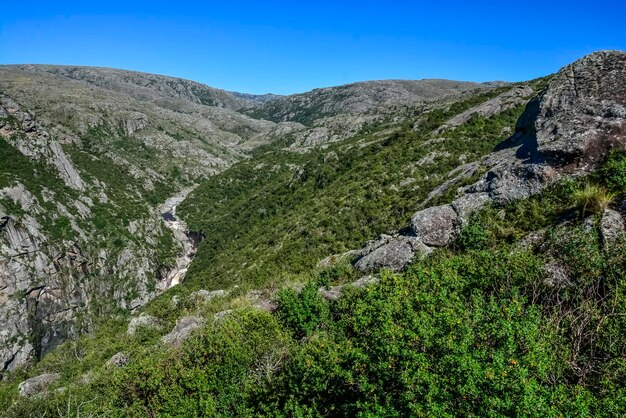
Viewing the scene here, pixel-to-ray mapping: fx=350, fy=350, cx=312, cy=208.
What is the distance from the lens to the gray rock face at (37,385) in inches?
1331

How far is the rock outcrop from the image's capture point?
20.2m

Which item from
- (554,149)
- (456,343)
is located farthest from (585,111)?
(456,343)

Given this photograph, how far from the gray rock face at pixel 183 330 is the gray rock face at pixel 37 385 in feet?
50.1

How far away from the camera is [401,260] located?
2277cm

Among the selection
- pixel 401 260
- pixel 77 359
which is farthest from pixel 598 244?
pixel 77 359

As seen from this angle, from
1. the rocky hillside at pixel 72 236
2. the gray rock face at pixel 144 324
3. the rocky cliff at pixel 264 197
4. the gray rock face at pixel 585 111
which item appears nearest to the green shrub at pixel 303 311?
the rocky cliff at pixel 264 197

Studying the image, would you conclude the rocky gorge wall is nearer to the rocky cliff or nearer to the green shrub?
the rocky cliff

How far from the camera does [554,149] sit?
2073 cm

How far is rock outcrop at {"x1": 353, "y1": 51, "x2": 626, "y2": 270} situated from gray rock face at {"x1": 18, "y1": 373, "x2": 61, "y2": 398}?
34156 mm

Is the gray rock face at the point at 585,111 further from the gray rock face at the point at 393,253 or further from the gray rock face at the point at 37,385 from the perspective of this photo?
the gray rock face at the point at 37,385

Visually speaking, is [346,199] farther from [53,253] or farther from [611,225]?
[53,253]

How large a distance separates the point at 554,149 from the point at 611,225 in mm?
7855

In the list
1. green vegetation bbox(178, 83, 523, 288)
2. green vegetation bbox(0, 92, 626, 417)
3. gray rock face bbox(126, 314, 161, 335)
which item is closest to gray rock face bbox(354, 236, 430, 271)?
green vegetation bbox(0, 92, 626, 417)

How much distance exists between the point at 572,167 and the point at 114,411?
27.5 m
